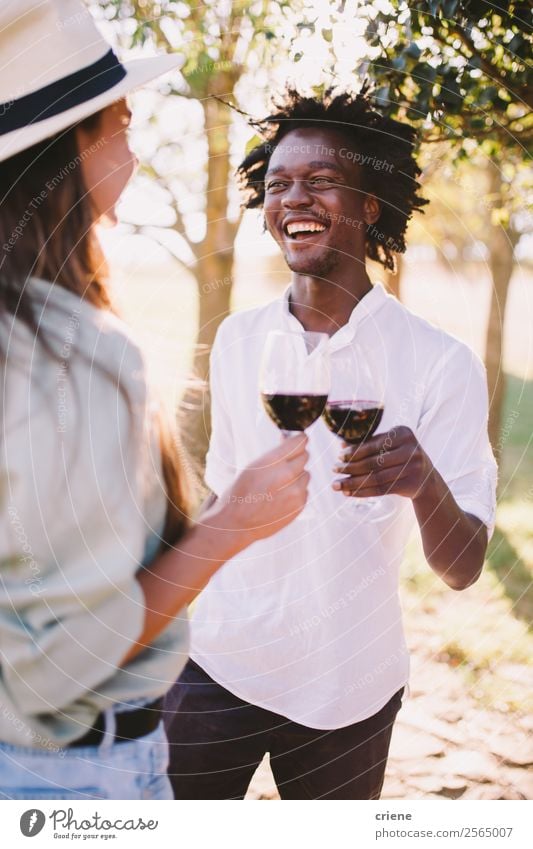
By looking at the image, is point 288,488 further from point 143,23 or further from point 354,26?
point 143,23

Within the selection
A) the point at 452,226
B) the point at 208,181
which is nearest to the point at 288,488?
the point at 208,181

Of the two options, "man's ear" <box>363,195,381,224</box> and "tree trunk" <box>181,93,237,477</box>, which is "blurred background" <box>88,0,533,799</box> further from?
"man's ear" <box>363,195,381,224</box>

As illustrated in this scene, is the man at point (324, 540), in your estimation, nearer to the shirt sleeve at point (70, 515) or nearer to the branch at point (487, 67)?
the branch at point (487, 67)

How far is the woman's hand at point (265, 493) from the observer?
100cm

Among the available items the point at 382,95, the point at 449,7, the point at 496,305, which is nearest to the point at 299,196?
the point at 382,95

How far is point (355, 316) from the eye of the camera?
59.4 inches

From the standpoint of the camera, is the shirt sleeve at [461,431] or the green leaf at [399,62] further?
the green leaf at [399,62]

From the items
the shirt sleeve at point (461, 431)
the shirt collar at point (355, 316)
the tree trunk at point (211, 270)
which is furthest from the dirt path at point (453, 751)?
the shirt collar at point (355, 316)

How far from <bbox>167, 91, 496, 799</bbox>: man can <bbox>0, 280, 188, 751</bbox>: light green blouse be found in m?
0.45

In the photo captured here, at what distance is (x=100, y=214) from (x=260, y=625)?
2.49 ft

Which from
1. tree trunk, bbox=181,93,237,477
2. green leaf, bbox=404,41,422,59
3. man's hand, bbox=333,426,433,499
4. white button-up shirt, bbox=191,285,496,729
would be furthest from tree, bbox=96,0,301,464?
man's hand, bbox=333,426,433,499

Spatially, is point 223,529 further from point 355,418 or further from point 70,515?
point 355,418

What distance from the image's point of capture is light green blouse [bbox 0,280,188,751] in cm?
94

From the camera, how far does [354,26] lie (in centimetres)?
158
